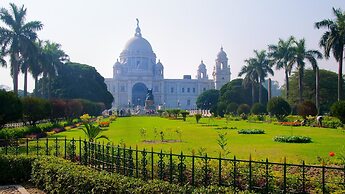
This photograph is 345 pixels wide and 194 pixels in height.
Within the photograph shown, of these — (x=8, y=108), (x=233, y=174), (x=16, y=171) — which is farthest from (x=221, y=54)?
(x=233, y=174)

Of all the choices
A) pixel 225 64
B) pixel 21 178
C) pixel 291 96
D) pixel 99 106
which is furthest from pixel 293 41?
pixel 225 64

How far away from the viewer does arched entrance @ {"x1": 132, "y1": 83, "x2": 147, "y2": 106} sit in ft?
448

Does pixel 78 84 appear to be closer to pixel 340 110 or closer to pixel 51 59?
pixel 51 59

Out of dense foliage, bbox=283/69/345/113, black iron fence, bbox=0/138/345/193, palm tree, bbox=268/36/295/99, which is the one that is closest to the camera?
black iron fence, bbox=0/138/345/193

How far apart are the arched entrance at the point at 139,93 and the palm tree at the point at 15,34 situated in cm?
9372

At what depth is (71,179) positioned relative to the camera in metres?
10.2

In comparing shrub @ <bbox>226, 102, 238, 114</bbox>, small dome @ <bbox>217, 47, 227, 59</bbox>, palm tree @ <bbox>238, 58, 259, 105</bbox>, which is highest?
small dome @ <bbox>217, 47, 227, 59</bbox>

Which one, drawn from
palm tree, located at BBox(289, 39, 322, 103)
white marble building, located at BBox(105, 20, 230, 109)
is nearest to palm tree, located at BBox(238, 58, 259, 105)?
palm tree, located at BBox(289, 39, 322, 103)

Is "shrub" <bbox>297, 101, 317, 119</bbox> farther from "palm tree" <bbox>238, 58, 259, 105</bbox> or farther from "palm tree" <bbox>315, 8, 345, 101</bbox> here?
"palm tree" <bbox>238, 58, 259, 105</bbox>

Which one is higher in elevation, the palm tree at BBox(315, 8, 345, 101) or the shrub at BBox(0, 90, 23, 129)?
the palm tree at BBox(315, 8, 345, 101)

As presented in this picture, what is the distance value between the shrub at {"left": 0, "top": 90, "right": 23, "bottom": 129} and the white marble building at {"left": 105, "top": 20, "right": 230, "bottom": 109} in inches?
4175

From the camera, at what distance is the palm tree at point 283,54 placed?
165 ft

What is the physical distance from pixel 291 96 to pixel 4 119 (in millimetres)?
49052

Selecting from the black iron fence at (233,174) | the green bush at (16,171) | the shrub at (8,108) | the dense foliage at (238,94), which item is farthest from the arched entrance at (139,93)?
the black iron fence at (233,174)
